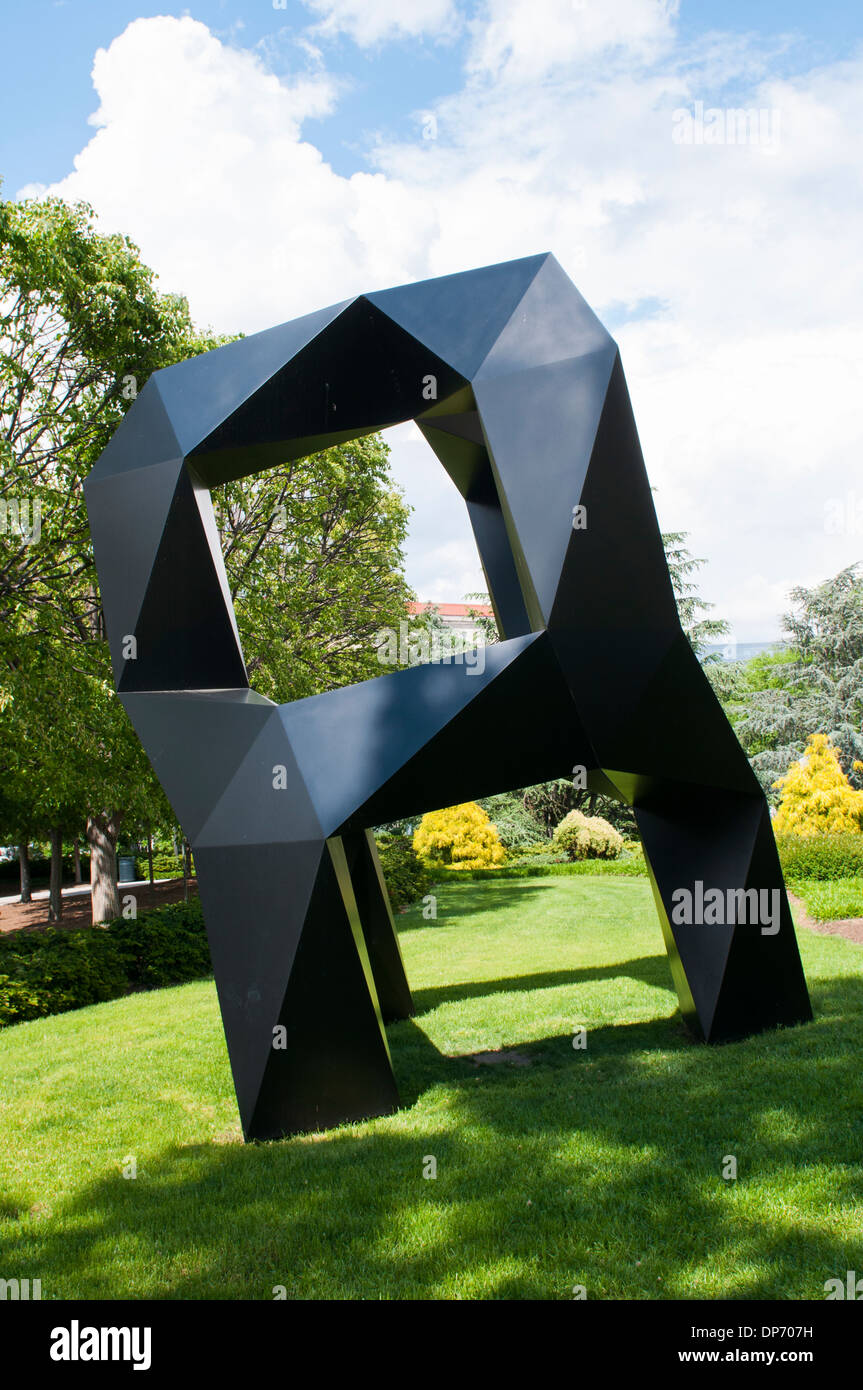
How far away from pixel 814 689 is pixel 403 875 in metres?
21.5

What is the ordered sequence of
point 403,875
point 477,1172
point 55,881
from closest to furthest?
1. point 477,1172
2. point 403,875
3. point 55,881

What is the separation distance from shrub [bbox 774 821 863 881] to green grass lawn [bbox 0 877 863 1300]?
11232 millimetres

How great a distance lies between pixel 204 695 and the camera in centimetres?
727

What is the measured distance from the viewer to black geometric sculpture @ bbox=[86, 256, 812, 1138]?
6629mm

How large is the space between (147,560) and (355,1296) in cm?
523

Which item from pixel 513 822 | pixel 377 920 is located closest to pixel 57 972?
pixel 377 920

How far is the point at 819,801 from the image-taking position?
2350 cm

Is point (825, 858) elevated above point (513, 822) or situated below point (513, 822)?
below

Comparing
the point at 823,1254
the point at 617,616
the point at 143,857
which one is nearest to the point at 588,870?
the point at 617,616

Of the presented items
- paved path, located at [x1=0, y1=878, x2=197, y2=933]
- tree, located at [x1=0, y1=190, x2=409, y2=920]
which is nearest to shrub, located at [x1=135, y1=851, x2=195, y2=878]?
paved path, located at [x1=0, y1=878, x2=197, y2=933]

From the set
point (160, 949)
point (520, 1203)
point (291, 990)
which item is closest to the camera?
point (520, 1203)

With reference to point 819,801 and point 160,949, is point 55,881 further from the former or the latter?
point 819,801

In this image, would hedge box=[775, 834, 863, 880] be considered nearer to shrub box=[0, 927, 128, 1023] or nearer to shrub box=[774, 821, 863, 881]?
shrub box=[774, 821, 863, 881]

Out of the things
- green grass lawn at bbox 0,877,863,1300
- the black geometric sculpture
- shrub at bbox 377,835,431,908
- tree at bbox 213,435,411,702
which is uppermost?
tree at bbox 213,435,411,702
